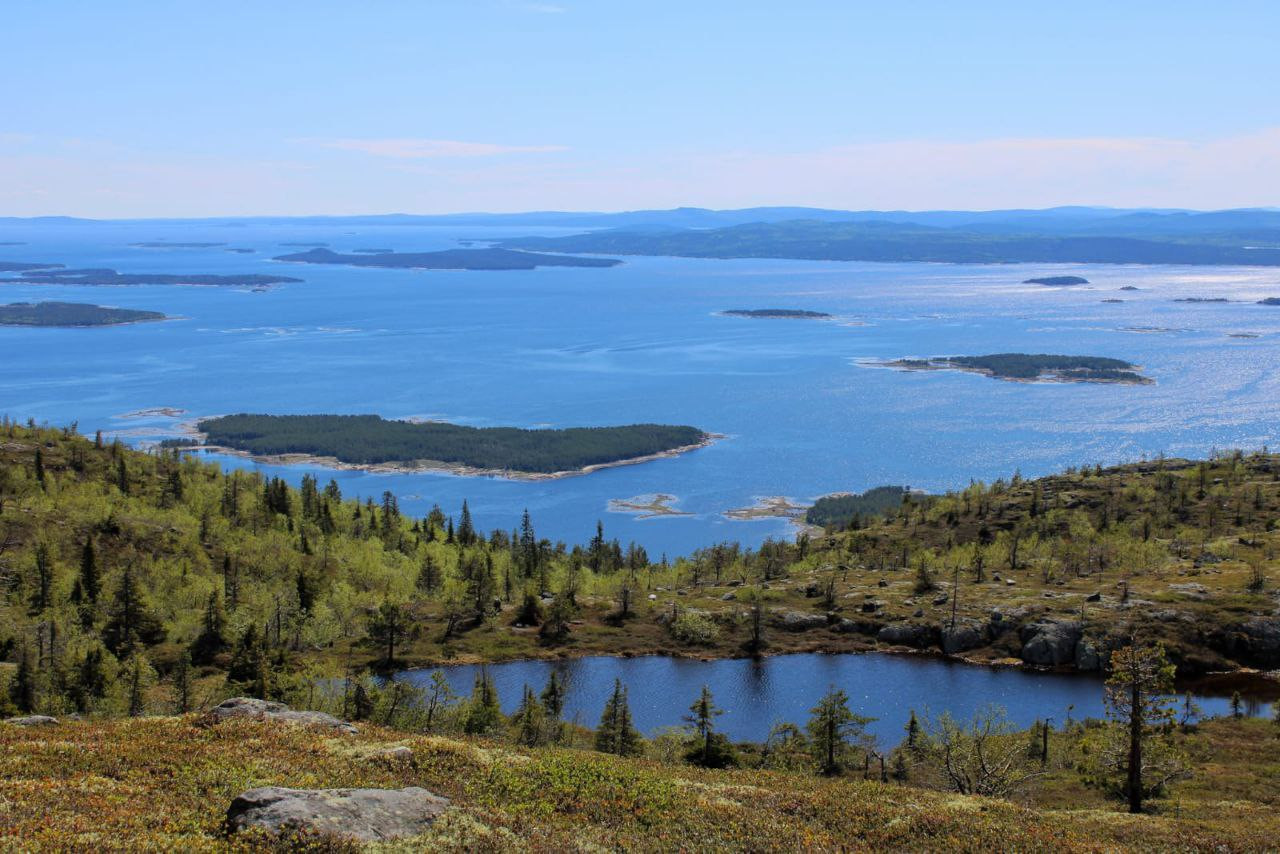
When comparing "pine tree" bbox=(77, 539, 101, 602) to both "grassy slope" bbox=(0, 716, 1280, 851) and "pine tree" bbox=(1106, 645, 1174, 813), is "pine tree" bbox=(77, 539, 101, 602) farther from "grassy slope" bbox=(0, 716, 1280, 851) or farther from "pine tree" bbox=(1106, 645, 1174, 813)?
"pine tree" bbox=(1106, 645, 1174, 813)

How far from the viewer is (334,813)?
113 feet

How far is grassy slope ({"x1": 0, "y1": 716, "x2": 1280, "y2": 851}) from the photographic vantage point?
1385 inches

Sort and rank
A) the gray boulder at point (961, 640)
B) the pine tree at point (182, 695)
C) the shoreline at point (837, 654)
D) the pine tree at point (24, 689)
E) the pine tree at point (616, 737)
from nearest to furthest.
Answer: the pine tree at point (616, 737) < the pine tree at point (182, 695) < the pine tree at point (24, 689) < the shoreline at point (837, 654) < the gray boulder at point (961, 640)

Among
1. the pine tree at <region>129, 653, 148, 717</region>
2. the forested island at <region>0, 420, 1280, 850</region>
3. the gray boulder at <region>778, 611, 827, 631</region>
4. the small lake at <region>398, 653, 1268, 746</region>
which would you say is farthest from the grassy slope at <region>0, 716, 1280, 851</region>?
the gray boulder at <region>778, 611, 827, 631</region>

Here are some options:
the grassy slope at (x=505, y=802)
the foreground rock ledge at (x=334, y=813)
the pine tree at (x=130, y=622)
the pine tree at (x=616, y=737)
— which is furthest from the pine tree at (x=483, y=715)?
the pine tree at (x=130, y=622)

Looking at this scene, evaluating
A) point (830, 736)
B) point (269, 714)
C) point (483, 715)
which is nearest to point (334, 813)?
point (269, 714)

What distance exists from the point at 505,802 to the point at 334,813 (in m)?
8.97

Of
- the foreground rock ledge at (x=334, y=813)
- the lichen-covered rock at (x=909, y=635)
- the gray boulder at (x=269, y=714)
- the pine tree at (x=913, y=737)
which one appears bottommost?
the lichen-covered rock at (x=909, y=635)

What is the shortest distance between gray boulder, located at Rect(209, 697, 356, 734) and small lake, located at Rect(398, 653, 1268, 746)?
48.1 metres

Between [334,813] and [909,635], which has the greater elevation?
[334,813]

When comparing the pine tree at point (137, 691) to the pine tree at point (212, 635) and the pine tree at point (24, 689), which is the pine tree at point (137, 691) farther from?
the pine tree at point (212, 635)

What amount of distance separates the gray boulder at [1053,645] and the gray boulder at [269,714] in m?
92.7

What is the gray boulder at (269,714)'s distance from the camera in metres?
51.2

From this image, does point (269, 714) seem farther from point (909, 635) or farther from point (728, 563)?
point (728, 563)
